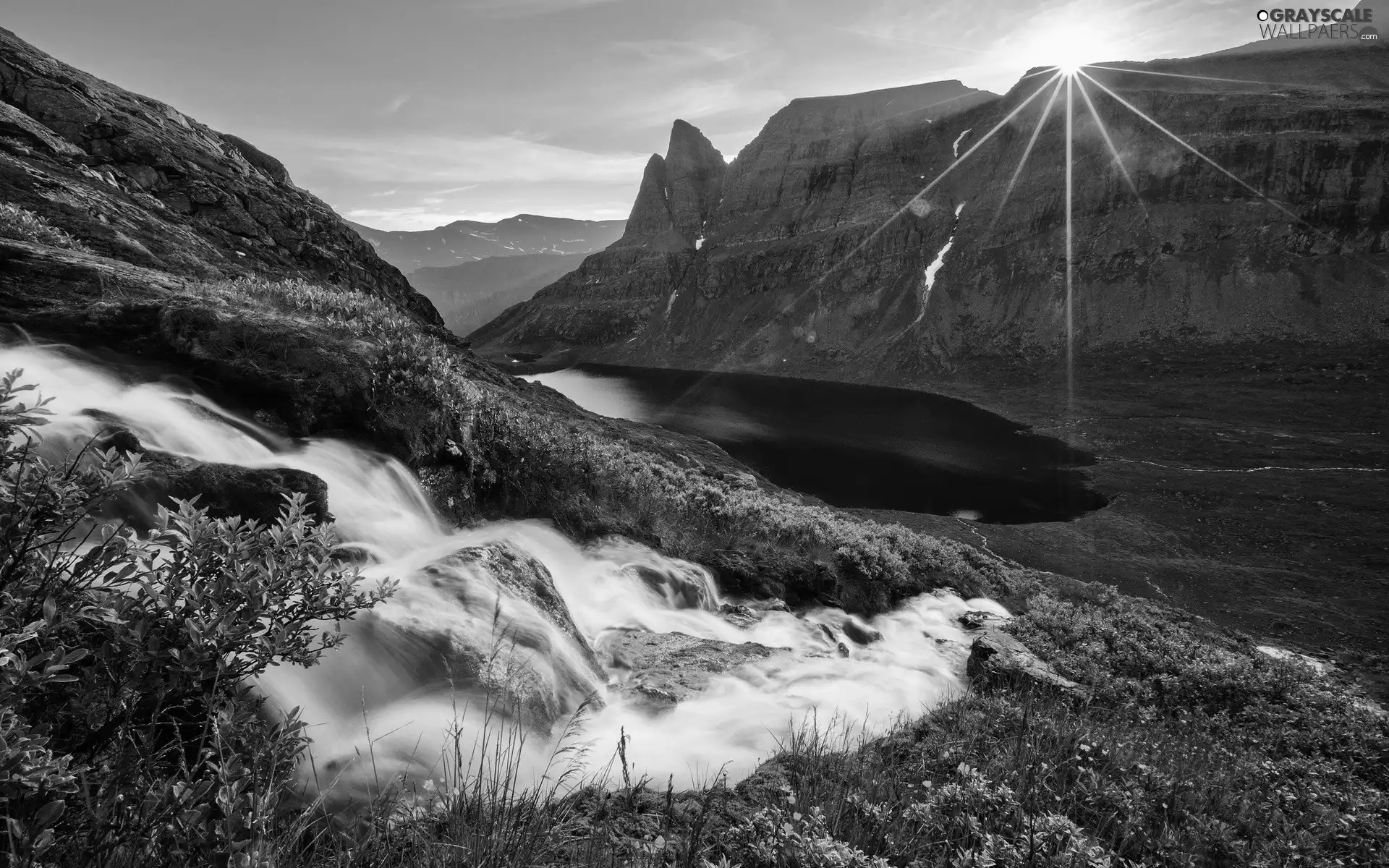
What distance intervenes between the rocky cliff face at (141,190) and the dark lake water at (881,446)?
31.9 m

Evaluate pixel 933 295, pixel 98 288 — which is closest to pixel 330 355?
pixel 98 288

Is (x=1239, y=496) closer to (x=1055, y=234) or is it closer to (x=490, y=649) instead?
(x=490, y=649)

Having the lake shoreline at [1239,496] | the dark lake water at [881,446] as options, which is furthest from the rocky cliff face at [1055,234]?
the dark lake water at [881,446]

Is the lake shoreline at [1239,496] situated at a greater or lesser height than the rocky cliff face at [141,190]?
lesser

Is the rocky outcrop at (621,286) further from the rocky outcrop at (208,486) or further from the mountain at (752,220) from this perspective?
the rocky outcrop at (208,486)

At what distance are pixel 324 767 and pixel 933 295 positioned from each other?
Result: 119357 mm

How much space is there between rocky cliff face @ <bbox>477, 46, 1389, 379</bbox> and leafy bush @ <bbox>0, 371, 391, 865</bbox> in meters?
103

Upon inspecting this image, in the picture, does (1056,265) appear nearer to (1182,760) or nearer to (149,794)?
(1182,760)

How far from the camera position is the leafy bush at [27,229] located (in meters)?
10.6

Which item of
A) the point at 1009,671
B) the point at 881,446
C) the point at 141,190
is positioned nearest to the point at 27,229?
the point at 141,190

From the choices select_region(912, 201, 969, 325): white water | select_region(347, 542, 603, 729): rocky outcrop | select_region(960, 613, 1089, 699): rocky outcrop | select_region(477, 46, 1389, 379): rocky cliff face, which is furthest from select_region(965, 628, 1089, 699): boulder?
select_region(912, 201, 969, 325): white water

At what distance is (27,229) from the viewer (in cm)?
1095

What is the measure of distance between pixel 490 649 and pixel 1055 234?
12375 centimetres

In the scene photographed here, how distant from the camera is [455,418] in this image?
34.9ft
